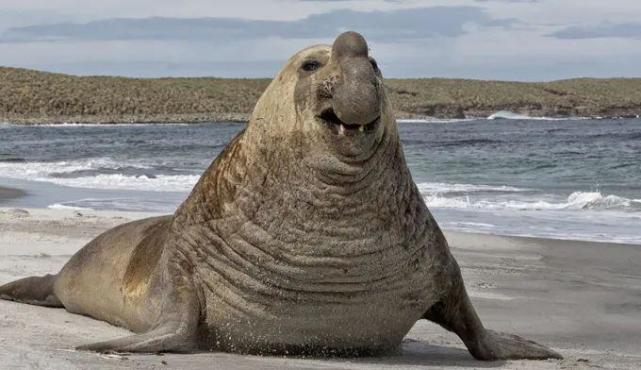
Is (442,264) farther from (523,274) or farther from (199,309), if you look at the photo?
(523,274)

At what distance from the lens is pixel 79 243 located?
34.1ft

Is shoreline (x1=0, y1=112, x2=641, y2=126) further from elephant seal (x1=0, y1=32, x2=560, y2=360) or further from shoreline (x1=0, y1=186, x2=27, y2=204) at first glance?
elephant seal (x1=0, y1=32, x2=560, y2=360)

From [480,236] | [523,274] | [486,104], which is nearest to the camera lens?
[523,274]

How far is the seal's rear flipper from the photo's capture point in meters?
7.27

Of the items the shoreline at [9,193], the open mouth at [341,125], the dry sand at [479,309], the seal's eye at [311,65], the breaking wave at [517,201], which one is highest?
the seal's eye at [311,65]

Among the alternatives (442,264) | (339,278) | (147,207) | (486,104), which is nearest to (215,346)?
(339,278)

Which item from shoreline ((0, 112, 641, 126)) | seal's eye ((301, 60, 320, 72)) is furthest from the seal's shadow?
shoreline ((0, 112, 641, 126))

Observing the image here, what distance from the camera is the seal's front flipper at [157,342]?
511 cm

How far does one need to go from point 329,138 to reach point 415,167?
2223 cm

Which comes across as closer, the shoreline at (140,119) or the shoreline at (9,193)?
the shoreline at (9,193)

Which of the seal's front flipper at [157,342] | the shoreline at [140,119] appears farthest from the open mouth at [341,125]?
the shoreline at [140,119]

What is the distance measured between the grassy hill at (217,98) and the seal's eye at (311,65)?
70916mm

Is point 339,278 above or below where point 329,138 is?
below

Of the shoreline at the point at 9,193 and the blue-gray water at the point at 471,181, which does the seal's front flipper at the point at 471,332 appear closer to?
the blue-gray water at the point at 471,181
